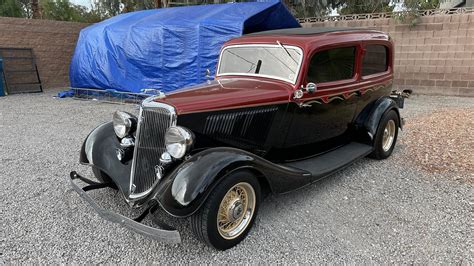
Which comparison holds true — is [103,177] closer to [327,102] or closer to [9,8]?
[327,102]

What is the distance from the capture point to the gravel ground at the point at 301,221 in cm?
258

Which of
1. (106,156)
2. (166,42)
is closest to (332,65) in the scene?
(106,156)

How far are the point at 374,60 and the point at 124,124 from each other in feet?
11.0

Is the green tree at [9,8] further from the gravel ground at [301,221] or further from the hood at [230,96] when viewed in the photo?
the hood at [230,96]

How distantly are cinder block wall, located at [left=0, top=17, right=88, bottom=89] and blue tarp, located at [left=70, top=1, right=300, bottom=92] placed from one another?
3.10 metres

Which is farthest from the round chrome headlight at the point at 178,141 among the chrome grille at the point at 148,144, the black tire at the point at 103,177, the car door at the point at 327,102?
the car door at the point at 327,102

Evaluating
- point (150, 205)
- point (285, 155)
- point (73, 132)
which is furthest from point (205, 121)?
point (73, 132)

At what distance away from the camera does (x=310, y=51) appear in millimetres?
3467

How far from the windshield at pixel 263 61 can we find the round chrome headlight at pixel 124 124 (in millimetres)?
1381

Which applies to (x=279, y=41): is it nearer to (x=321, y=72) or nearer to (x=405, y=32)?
(x=321, y=72)

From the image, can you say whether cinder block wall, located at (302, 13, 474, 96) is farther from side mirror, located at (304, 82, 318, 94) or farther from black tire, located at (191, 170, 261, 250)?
black tire, located at (191, 170, 261, 250)

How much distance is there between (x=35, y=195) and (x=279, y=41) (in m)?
3.09

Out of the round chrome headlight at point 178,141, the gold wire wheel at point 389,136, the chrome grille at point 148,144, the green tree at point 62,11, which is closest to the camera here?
the round chrome headlight at point 178,141

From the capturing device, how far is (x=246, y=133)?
124 inches
